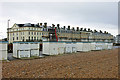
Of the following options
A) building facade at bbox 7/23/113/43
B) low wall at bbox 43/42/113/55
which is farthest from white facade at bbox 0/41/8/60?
building facade at bbox 7/23/113/43

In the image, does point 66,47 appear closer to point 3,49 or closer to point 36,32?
point 3,49


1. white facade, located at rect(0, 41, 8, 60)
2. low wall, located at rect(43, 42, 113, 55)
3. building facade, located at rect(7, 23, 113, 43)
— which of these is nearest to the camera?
white facade, located at rect(0, 41, 8, 60)

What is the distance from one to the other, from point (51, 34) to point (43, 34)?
34137mm

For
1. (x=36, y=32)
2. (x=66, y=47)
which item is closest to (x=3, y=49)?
(x=66, y=47)

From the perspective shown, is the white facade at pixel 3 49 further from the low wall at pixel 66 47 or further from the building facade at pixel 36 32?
the building facade at pixel 36 32

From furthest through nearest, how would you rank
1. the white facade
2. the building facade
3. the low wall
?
1. the building facade
2. the low wall
3. the white facade

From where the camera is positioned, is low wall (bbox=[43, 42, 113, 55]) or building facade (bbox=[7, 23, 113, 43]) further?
building facade (bbox=[7, 23, 113, 43])

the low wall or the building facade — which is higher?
the building facade

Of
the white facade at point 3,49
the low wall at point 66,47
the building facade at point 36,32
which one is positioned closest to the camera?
the white facade at point 3,49

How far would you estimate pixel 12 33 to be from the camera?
7294 cm

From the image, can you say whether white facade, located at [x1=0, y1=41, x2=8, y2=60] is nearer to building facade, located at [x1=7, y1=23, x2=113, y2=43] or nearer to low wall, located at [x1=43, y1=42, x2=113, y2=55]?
low wall, located at [x1=43, y1=42, x2=113, y2=55]

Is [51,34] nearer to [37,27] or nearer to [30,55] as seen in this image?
[30,55]

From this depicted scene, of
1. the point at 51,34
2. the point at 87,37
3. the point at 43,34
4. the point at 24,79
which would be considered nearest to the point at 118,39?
the point at 87,37

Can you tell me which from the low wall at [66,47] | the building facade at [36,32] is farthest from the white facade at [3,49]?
the building facade at [36,32]
